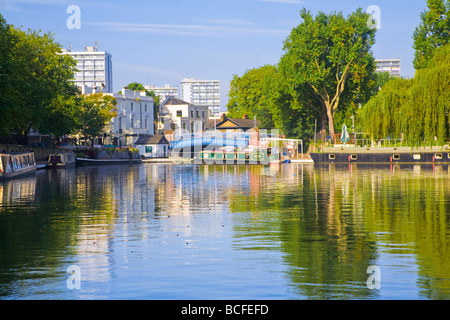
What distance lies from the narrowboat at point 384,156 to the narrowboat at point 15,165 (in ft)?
131

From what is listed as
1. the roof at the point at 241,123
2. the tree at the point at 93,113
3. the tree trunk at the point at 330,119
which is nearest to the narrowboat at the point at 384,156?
the tree trunk at the point at 330,119

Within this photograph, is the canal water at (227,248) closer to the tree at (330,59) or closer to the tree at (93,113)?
the tree at (330,59)

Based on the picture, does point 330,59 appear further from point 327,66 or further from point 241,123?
point 241,123

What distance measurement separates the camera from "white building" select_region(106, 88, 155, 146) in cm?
13725

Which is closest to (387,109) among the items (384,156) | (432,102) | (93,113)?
(432,102)

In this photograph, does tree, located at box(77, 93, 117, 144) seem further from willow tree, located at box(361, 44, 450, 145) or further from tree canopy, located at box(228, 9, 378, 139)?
willow tree, located at box(361, 44, 450, 145)

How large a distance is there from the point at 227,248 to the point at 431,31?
7044 cm

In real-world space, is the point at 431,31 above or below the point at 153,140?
above

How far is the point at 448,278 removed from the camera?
14.0 metres

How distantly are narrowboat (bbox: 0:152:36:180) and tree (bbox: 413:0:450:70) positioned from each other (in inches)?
1896

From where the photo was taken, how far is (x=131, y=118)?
14312 cm

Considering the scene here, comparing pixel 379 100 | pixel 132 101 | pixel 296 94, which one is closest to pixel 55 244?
pixel 379 100

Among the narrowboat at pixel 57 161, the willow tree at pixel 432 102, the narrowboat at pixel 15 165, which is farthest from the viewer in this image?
the narrowboat at pixel 57 161

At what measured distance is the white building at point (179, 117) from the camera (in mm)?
166125
